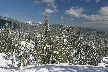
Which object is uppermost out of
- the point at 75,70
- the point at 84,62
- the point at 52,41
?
the point at 52,41

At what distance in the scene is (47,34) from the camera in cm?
4369

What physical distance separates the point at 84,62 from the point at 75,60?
11.3ft

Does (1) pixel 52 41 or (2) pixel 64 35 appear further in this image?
(2) pixel 64 35

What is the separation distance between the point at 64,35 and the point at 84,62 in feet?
59.1

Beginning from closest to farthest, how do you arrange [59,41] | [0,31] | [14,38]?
[59,41] → [14,38] → [0,31]

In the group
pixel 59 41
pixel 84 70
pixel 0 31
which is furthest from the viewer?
pixel 0 31

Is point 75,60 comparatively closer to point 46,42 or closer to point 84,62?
point 84,62

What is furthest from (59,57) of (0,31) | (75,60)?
(0,31)

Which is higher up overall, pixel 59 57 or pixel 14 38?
pixel 14 38

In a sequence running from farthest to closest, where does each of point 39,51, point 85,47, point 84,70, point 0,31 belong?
point 0,31 → point 85,47 → point 39,51 → point 84,70

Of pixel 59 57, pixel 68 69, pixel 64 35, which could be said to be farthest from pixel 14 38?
pixel 68 69

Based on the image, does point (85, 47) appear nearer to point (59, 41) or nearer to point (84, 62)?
point (84, 62)

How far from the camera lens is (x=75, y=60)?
61.0m

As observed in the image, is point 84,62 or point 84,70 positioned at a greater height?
point 84,70
